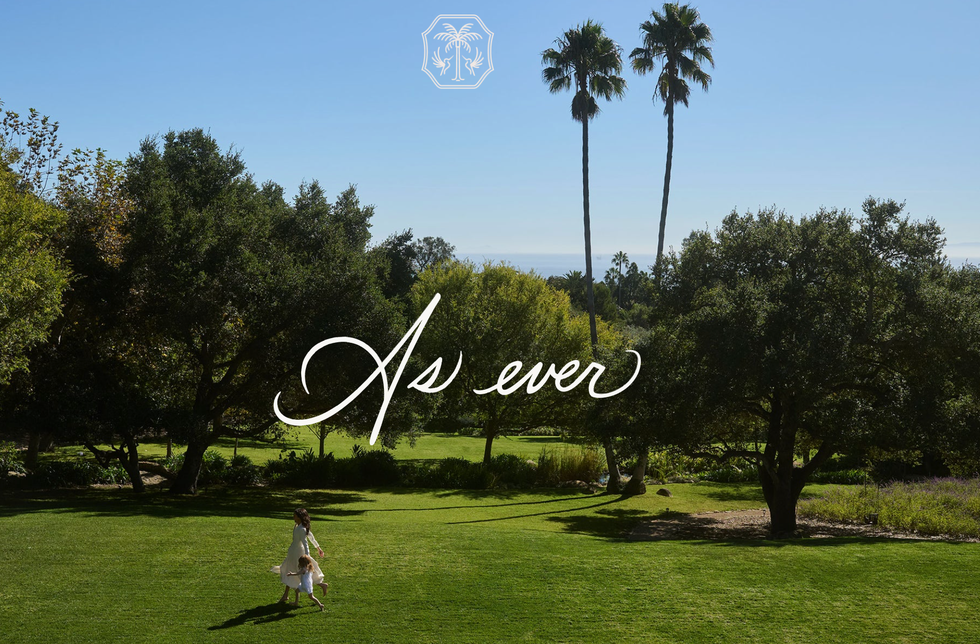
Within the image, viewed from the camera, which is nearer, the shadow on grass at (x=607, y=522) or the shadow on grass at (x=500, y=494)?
the shadow on grass at (x=607, y=522)

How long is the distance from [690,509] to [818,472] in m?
10.8

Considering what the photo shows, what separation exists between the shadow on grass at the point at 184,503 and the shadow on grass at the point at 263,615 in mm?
8151

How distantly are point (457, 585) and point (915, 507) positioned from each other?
14.8 meters

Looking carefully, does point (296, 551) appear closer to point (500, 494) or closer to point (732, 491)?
point (500, 494)

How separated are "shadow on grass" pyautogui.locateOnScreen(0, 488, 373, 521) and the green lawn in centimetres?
47

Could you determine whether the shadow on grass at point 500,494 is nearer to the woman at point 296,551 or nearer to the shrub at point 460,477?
the shrub at point 460,477

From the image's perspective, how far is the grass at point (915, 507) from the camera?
1941 cm

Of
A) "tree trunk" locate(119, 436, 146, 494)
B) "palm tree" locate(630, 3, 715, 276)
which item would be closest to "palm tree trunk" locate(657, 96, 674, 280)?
"palm tree" locate(630, 3, 715, 276)

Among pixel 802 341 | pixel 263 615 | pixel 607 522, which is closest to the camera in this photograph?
pixel 263 615

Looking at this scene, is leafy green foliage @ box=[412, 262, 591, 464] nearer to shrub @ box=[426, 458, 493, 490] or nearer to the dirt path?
shrub @ box=[426, 458, 493, 490]

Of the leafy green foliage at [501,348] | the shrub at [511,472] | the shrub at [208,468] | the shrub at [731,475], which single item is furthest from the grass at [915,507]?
the shrub at [208,468]

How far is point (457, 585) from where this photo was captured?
13.2 metres

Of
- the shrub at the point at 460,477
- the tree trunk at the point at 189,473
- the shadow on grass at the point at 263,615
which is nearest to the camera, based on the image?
the shadow on grass at the point at 263,615

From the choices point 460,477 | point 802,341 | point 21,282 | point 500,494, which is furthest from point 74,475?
point 802,341
